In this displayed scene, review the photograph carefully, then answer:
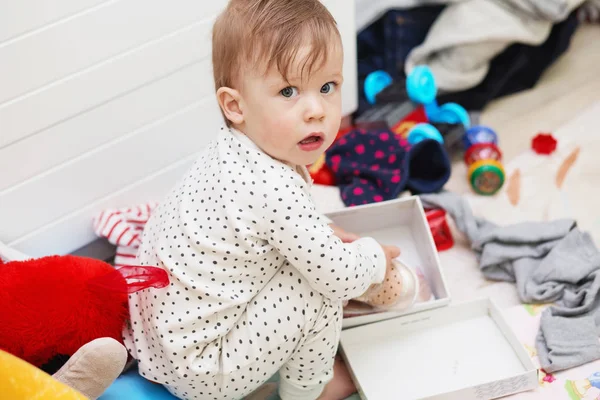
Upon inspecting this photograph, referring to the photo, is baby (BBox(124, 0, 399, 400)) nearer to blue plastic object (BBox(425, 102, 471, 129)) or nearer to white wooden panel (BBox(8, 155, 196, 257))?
white wooden panel (BBox(8, 155, 196, 257))

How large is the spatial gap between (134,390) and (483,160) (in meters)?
0.88

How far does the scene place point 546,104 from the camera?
69.4 inches

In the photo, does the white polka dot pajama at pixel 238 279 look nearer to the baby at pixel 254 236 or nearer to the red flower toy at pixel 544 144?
the baby at pixel 254 236

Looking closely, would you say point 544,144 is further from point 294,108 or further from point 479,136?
point 294,108

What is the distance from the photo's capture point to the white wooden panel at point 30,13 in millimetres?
1060

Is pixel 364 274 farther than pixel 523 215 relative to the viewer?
No

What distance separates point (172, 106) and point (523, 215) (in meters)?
0.76

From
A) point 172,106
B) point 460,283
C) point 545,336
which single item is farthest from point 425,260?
point 172,106

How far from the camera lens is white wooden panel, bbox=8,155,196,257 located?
126 centimetres

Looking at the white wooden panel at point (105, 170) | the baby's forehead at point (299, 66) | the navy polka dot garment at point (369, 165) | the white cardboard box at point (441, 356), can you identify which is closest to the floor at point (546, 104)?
the navy polka dot garment at point (369, 165)

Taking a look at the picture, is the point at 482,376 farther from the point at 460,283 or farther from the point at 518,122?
the point at 518,122

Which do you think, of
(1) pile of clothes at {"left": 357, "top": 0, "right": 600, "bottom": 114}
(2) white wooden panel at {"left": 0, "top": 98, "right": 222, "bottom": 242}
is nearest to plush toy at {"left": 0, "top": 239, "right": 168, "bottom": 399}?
(2) white wooden panel at {"left": 0, "top": 98, "right": 222, "bottom": 242}

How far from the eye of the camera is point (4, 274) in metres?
1.02

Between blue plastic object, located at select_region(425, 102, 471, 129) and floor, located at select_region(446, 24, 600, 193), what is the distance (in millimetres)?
96
